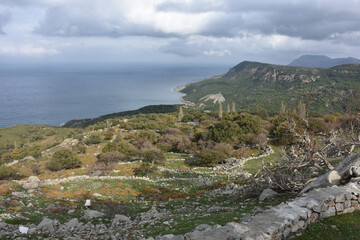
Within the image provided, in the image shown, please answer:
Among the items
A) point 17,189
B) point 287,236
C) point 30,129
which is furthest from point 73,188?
point 30,129

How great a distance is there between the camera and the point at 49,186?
22078 mm

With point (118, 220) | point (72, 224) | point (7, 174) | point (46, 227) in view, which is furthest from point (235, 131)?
point (7, 174)

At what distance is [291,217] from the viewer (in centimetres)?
804

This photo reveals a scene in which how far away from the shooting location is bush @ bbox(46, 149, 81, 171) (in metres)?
35.2

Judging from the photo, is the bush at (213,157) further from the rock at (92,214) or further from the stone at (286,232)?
the stone at (286,232)

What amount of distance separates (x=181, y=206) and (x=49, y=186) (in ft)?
47.3

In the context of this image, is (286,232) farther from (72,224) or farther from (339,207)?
(72,224)

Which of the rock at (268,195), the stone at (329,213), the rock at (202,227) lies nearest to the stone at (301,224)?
the stone at (329,213)

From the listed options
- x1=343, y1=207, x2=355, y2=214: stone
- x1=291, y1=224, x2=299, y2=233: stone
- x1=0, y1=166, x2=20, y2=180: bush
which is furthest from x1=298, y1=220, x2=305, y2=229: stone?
x1=0, y1=166, x2=20, y2=180: bush

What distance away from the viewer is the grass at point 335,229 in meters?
7.89

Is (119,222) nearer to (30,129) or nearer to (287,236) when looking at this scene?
(287,236)

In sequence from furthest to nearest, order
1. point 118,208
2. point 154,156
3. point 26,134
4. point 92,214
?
point 26,134, point 154,156, point 118,208, point 92,214

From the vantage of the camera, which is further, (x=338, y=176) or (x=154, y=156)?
(x=154, y=156)

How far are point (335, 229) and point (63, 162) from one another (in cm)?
3611
